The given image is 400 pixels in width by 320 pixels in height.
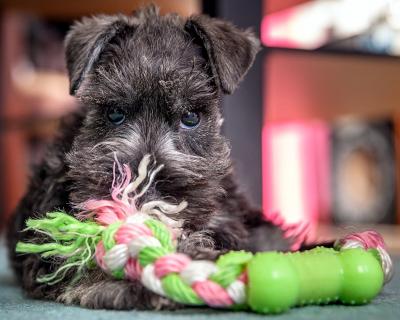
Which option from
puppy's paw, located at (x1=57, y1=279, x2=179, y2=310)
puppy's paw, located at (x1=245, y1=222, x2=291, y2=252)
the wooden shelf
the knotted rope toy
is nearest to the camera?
the knotted rope toy

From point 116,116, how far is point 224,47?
0.45 meters

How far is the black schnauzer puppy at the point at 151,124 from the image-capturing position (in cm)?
201

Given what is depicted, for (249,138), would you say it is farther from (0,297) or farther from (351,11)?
(351,11)

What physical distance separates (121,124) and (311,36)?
2.59 meters

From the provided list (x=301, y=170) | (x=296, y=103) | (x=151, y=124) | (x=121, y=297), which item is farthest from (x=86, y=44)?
(x=301, y=170)

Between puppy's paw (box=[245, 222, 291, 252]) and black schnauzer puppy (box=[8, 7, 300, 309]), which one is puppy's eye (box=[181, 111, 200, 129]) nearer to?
black schnauzer puppy (box=[8, 7, 300, 309])

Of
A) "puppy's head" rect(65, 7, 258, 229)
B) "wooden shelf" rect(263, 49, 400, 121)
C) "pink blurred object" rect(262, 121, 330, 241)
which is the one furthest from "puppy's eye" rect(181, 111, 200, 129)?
"pink blurred object" rect(262, 121, 330, 241)

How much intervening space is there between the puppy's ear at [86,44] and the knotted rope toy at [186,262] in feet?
1.64

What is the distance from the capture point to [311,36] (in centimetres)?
446

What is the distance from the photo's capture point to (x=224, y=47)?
7.59 ft

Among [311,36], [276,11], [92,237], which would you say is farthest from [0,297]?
[311,36]

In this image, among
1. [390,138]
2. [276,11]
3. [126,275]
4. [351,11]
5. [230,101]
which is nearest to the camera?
[126,275]

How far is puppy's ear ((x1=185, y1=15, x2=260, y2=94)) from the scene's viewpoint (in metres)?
2.27

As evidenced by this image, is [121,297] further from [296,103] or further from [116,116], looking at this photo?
[296,103]
